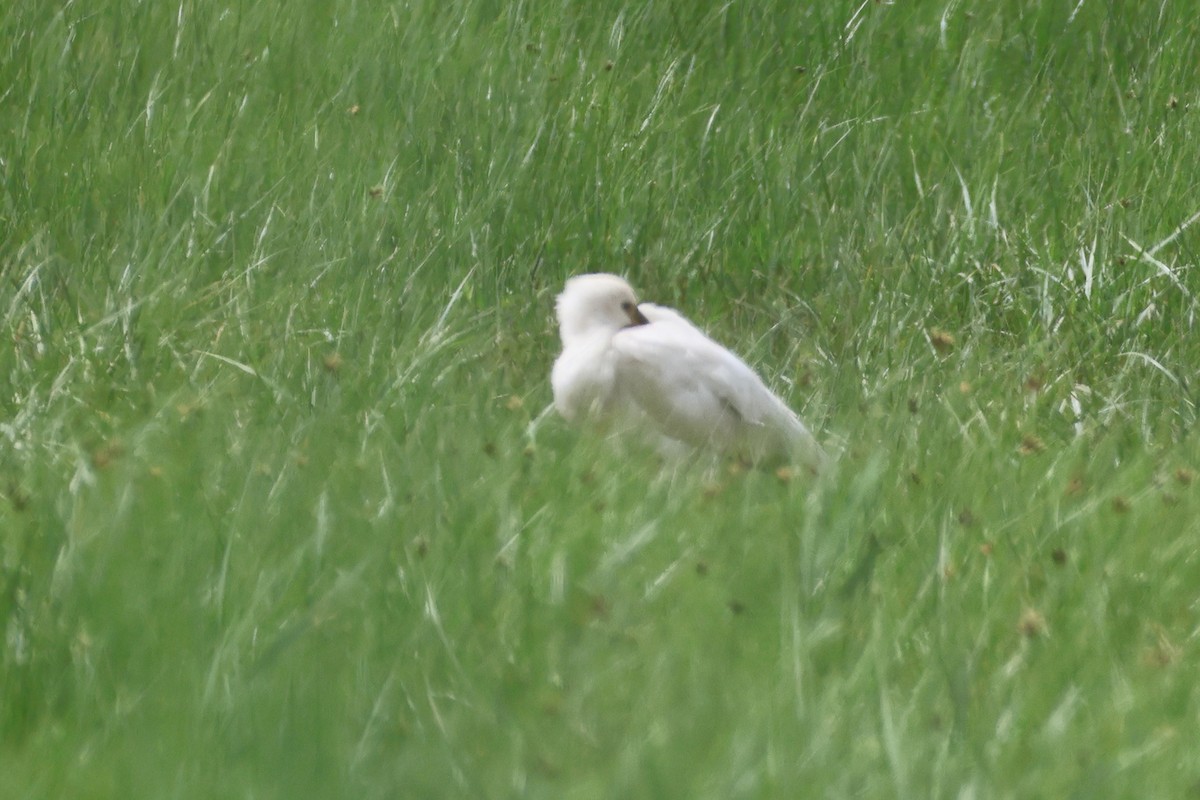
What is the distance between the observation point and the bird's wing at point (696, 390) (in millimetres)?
4371

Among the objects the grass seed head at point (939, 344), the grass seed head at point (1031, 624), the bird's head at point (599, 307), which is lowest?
the grass seed head at point (939, 344)

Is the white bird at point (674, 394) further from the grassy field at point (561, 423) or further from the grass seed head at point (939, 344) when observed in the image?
the grass seed head at point (939, 344)

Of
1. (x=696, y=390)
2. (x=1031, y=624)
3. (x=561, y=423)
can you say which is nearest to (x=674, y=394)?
(x=696, y=390)

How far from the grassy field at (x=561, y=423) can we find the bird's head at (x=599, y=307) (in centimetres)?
20

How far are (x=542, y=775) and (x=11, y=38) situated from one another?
4.28m

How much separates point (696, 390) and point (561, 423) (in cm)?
37

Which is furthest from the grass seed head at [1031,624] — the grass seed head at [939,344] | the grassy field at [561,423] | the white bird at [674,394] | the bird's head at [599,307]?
the bird's head at [599,307]

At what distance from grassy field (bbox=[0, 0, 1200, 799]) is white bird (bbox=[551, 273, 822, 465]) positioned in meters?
0.16

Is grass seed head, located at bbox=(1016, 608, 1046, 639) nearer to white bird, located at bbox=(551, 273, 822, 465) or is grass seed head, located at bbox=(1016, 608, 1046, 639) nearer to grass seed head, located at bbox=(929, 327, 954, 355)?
white bird, located at bbox=(551, 273, 822, 465)

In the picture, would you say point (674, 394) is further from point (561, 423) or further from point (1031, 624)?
point (1031, 624)

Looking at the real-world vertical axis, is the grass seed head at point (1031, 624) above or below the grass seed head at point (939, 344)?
above

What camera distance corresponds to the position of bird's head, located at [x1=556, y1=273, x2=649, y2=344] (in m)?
4.73

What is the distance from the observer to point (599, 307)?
15.6 ft

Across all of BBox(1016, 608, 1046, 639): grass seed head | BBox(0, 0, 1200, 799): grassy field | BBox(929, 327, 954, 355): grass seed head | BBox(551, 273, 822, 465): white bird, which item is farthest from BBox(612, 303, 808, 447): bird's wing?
BBox(1016, 608, 1046, 639): grass seed head
